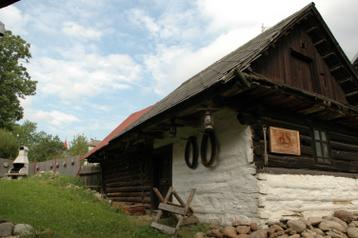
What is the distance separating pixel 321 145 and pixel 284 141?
176 centimetres

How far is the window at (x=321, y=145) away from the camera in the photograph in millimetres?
9258

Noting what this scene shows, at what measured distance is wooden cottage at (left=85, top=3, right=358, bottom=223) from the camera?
752 centimetres

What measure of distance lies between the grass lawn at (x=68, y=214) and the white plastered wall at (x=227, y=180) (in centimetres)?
59

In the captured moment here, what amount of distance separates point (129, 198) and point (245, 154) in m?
6.68

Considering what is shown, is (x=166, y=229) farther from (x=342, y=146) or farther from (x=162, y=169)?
(x=342, y=146)

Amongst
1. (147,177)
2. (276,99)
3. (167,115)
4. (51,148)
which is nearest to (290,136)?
(276,99)

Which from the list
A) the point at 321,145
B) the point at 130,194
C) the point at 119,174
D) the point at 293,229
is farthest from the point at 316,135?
the point at 119,174

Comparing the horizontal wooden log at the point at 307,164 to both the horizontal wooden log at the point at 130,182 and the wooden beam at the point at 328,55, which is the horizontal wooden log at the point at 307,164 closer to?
the wooden beam at the point at 328,55

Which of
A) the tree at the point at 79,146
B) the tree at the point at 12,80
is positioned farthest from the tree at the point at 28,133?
the tree at the point at 12,80

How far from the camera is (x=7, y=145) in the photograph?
32.3 meters

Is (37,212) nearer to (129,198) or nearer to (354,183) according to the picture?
(129,198)

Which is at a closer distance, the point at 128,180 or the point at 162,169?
the point at 162,169

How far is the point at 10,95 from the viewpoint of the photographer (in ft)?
91.0

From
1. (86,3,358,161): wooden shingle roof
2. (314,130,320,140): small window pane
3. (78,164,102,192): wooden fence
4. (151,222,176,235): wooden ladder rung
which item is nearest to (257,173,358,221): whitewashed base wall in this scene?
(314,130,320,140): small window pane
